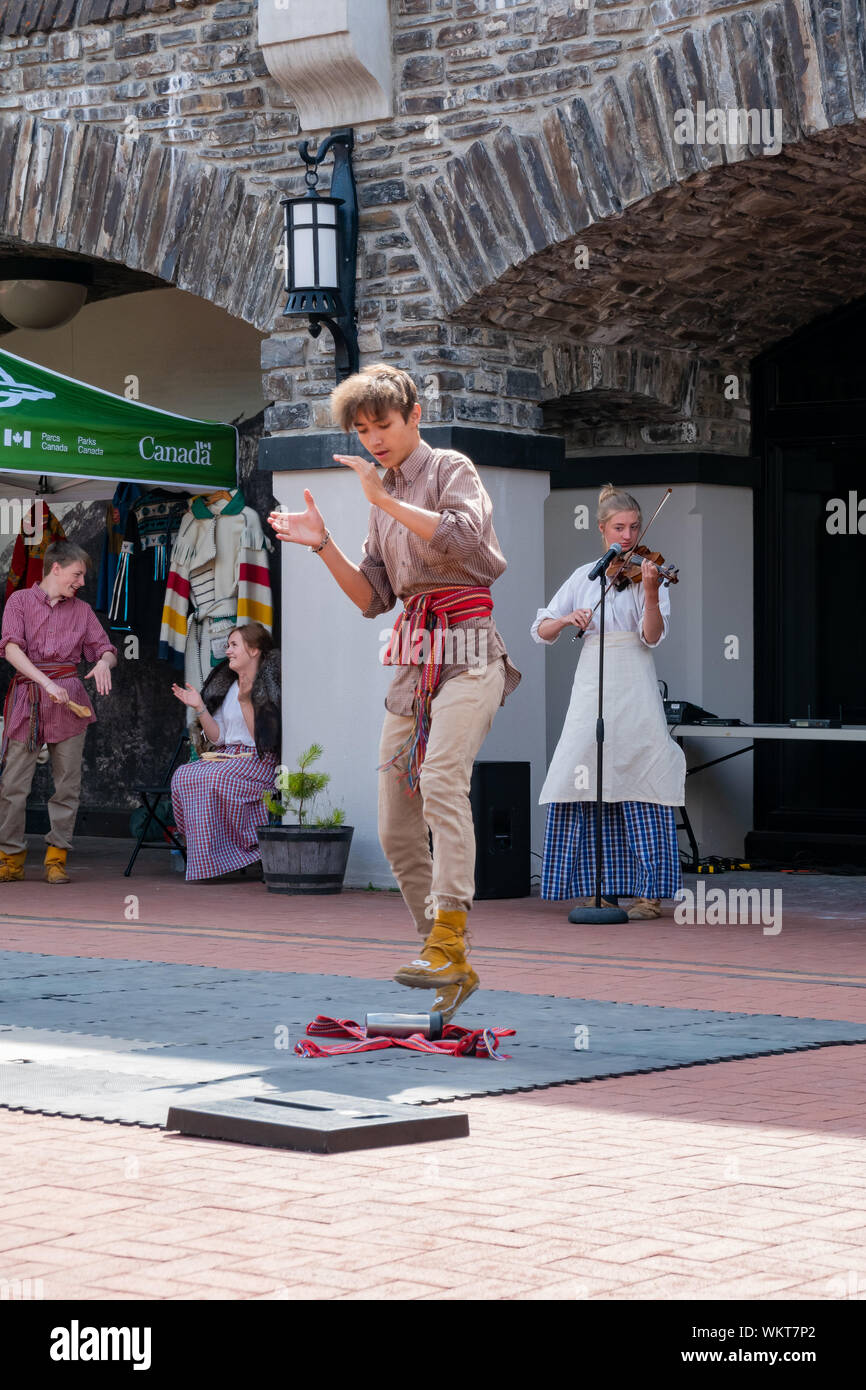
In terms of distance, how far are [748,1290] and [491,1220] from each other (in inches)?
26.8

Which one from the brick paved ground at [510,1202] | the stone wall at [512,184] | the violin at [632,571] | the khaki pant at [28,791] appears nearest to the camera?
the brick paved ground at [510,1202]

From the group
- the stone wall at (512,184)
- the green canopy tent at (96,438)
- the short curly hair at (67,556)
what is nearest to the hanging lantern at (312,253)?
the stone wall at (512,184)

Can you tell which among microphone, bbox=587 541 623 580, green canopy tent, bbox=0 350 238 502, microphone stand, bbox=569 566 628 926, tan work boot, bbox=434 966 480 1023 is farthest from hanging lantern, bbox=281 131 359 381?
tan work boot, bbox=434 966 480 1023

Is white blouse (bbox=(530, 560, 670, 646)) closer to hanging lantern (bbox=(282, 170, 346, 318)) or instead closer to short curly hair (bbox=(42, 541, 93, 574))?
hanging lantern (bbox=(282, 170, 346, 318))

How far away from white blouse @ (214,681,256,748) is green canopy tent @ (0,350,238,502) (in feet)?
3.91

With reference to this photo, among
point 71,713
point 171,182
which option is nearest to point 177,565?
point 71,713

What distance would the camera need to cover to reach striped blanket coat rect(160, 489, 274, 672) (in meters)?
12.1

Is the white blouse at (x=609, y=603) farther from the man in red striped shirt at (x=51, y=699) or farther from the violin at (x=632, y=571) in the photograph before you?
the man in red striped shirt at (x=51, y=699)

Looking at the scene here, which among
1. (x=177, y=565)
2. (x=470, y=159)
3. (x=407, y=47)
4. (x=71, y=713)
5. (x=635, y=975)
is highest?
(x=407, y=47)

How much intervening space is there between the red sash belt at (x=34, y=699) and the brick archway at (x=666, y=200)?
115 inches

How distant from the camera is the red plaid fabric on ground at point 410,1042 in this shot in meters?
5.78

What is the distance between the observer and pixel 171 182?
36.4ft

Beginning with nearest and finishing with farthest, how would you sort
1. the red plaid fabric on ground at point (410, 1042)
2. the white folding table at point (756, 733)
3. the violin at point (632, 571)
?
the red plaid fabric on ground at point (410, 1042)
the violin at point (632, 571)
the white folding table at point (756, 733)
